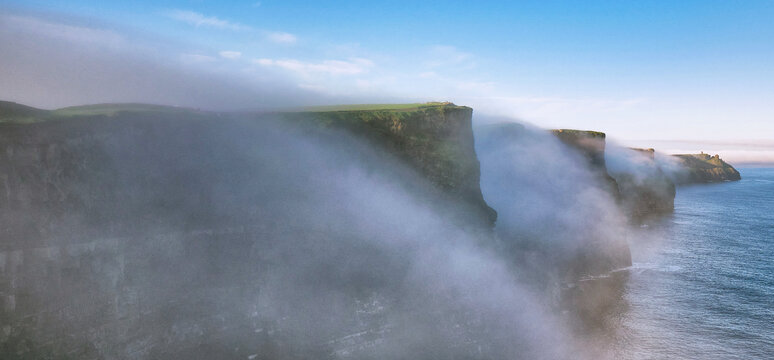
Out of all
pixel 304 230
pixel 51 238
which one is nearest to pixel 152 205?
pixel 51 238

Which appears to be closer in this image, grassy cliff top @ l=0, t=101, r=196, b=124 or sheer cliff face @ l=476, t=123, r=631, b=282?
grassy cliff top @ l=0, t=101, r=196, b=124

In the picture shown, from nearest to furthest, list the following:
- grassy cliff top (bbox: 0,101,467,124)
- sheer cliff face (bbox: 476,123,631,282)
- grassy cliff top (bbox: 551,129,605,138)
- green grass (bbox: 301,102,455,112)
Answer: grassy cliff top (bbox: 0,101,467,124), green grass (bbox: 301,102,455,112), sheer cliff face (bbox: 476,123,631,282), grassy cliff top (bbox: 551,129,605,138)

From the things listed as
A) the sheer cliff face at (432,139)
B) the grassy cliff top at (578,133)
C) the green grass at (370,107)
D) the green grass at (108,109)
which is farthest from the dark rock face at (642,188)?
the green grass at (108,109)

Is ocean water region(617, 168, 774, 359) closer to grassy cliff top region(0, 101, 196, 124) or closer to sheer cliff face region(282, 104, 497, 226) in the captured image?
sheer cliff face region(282, 104, 497, 226)

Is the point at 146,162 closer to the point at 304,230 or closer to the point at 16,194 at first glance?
the point at 16,194

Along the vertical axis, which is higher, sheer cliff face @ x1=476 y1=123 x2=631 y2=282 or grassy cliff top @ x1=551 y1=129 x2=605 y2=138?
grassy cliff top @ x1=551 y1=129 x2=605 y2=138

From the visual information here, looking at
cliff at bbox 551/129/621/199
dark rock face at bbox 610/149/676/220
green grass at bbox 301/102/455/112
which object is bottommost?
dark rock face at bbox 610/149/676/220

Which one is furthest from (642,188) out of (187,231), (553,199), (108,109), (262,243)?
(108,109)

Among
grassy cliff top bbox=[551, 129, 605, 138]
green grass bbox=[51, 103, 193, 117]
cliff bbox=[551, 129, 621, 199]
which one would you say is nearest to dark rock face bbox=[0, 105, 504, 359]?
green grass bbox=[51, 103, 193, 117]
